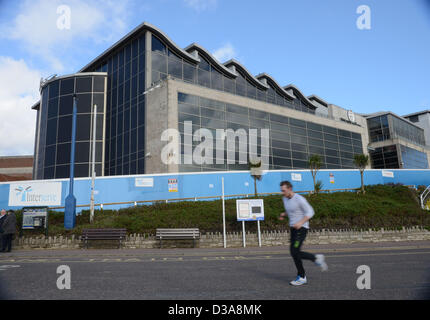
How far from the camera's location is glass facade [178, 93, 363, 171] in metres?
32.9

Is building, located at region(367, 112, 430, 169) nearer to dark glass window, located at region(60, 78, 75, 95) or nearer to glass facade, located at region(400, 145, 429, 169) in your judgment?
glass facade, located at region(400, 145, 429, 169)

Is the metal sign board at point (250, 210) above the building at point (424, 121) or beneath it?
beneath

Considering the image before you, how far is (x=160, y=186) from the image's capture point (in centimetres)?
2409

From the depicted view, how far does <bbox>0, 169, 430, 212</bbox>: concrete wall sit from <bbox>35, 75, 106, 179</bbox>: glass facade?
1144cm

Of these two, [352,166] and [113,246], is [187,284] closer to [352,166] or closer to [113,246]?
[113,246]

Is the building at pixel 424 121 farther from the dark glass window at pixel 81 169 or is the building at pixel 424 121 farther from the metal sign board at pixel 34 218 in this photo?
the metal sign board at pixel 34 218

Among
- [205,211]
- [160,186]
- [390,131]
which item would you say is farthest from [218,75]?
[390,131]

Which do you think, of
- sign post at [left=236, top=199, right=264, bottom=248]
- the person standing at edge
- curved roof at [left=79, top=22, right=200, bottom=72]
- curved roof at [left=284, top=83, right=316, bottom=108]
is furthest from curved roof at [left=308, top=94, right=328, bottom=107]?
the person standing at edge

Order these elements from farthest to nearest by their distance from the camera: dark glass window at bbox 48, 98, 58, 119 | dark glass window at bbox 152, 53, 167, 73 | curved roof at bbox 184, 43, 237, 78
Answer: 1. curved roof at bbox 184, 43, 237, 78
2. dark glass window at bbox 48, 98, 58, 119
3. dark glass window at bbox 152, 53, 167, 73

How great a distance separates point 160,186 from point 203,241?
963 cm

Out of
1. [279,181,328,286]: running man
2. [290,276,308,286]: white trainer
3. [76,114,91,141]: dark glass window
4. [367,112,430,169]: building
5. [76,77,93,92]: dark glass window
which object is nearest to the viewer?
[290,276,308,286]: white trainer

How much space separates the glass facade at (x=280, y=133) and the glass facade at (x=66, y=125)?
10.9 metres

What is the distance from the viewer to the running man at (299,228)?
570 centimetres

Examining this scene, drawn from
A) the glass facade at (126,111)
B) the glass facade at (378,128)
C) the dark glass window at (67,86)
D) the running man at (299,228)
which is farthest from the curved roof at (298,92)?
the running man at (299,228)
